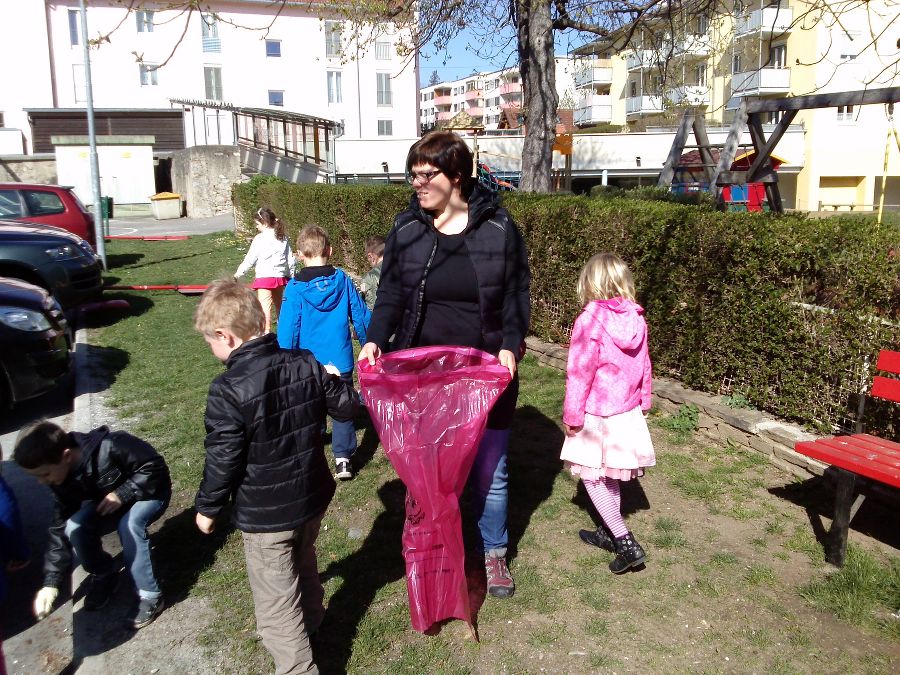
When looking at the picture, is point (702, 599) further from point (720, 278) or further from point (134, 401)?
point (134, 401)

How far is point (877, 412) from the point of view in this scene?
4.34 m

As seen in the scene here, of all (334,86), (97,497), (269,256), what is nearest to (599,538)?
(97,497)

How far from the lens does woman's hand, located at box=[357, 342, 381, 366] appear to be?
324 cm

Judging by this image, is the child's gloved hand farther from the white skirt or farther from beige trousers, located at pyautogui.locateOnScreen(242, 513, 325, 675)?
the white skirt

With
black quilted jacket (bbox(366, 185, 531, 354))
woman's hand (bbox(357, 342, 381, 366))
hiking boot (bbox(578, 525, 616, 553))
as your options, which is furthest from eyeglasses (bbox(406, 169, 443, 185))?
hiking boot (bbox(578, 525, 616, 553))

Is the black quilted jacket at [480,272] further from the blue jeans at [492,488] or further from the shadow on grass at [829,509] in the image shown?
the shadow on grass at [829,509]

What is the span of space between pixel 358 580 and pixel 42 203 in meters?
12.4

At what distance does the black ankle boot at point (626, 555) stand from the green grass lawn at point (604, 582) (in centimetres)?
6

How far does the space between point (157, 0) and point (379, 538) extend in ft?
11.9

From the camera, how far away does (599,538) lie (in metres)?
3.90

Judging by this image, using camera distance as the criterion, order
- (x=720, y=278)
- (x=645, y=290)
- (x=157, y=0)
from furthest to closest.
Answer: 1. (x=645, y=290)
2. (x=720, y=278)
3. (x=157, y=0)

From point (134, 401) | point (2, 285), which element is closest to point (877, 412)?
point (134, 401)

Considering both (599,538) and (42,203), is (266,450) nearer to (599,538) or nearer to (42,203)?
(599,538)

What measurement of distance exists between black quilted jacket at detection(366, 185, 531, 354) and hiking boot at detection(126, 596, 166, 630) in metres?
1.55
